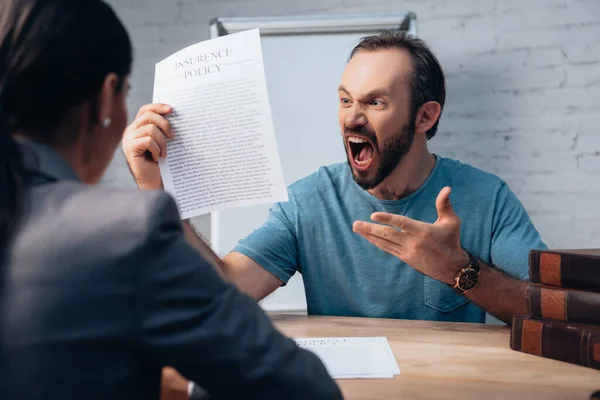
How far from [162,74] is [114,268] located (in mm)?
722

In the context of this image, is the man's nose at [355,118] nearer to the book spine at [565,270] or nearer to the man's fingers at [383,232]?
the man's fingers at [383,232]

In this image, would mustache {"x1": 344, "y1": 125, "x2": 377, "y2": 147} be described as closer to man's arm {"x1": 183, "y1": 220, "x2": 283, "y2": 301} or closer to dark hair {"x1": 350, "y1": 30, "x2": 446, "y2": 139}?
dark hair {"x1": 350, "y1": 30, "x2": 446, "y2": 139}

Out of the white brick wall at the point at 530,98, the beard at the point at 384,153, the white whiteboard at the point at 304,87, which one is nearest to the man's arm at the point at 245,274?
the beard at the point at 384,153

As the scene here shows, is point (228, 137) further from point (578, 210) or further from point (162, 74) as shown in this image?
point (578, 210)

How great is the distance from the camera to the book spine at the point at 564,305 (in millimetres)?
896

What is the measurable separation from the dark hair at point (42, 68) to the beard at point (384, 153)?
0.98 metres

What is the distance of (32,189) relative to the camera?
1.71ft

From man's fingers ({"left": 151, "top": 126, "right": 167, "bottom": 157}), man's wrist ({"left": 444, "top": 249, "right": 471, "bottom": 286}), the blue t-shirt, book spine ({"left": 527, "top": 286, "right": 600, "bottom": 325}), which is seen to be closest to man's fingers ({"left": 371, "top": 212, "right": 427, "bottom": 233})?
man's wrist ({"left": 444, "top": 249, "right": 471, "bottom": 286})

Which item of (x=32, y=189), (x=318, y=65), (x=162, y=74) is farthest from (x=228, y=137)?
(x=318, y=65)

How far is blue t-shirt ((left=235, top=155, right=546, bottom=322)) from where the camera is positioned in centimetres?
140

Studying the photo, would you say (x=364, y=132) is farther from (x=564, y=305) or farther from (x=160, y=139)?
(x=564, y=305)

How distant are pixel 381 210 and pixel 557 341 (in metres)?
0.65

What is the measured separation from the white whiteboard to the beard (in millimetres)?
563

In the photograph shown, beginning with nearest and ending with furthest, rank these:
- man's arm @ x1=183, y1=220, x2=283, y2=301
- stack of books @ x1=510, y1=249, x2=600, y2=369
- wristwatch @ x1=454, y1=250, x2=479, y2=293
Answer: stack of books @ x1=510, y1=249, x2=600, y2=369, wristwatch @ x1=454, y1=250, x2=479, y2=293, man's arm @ x1=183, y1=220, x2=283, y2=301
